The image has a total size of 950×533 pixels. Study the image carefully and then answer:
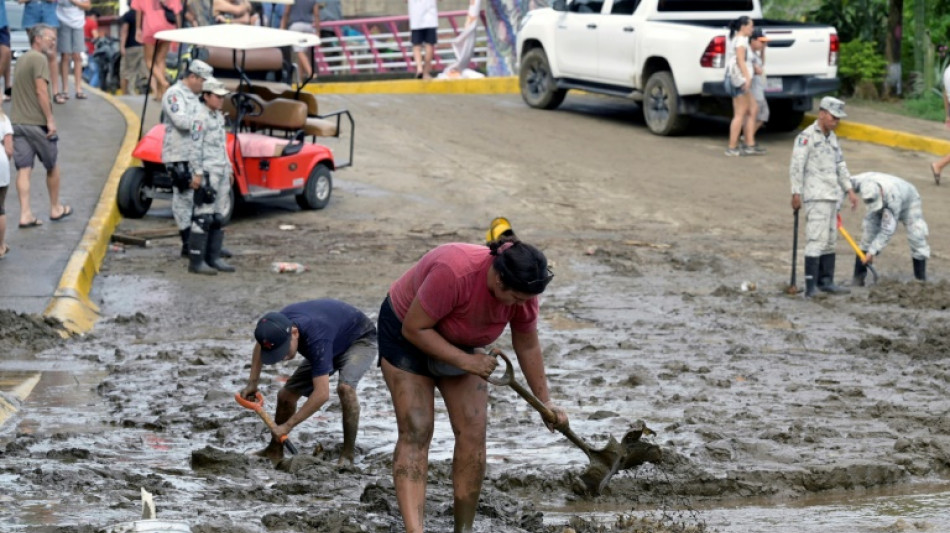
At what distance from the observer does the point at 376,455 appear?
7988 millimetres

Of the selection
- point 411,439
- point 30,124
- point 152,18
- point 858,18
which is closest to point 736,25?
point 858,18

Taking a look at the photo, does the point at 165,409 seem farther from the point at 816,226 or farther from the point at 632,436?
the point at 816,226

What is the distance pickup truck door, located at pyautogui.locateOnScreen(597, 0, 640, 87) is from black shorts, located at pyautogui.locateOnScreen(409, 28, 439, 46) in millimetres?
4761

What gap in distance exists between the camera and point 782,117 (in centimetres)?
2064

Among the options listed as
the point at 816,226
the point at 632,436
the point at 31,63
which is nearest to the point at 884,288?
the point at 816,226

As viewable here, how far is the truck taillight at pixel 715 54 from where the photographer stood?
18.8 m

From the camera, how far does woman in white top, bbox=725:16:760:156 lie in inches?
719

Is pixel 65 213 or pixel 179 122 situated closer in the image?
pixel 179 122

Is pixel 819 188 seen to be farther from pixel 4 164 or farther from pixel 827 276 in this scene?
pixel 4 164

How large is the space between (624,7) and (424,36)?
203 inches

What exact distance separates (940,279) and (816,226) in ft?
4.65

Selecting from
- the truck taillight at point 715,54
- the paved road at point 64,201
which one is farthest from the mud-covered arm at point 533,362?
the truck taillight at point 715,54

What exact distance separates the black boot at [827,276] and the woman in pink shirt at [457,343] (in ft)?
22.9

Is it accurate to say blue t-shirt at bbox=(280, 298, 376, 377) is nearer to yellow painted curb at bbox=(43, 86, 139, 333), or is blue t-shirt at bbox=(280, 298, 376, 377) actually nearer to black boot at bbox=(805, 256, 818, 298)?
yellow painted curb at bbox=(43, 86, 139, 333)
